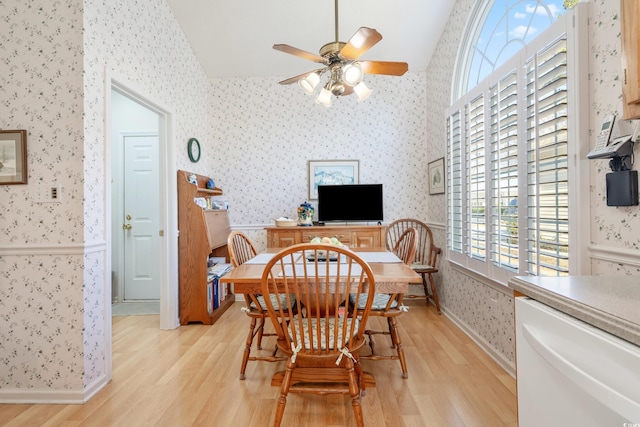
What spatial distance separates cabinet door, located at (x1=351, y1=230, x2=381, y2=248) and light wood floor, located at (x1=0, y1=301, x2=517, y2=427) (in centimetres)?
124

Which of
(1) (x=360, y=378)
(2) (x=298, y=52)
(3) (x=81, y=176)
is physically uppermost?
(2) (x=298, y=52)

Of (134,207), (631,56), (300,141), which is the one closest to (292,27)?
(300,141)

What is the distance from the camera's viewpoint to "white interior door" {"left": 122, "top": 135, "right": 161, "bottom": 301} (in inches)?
160

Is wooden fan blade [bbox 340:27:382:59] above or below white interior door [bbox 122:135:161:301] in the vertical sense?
above

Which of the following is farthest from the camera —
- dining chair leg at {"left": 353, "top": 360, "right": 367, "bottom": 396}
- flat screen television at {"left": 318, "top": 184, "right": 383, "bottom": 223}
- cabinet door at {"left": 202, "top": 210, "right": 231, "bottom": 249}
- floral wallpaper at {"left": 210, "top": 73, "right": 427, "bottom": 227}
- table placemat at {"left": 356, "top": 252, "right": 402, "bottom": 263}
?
floral wallpaper at {"left": 210, "top": 73, "right": 427, "bottom": 227}

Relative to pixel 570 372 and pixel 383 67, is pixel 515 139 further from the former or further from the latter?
pixel 570 372

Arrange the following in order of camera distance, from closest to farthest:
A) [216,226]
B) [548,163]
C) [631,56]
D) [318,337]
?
[631,56], [318,337], [548,163], [216,226]

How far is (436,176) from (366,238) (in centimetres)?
107

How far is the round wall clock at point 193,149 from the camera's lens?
140 inches

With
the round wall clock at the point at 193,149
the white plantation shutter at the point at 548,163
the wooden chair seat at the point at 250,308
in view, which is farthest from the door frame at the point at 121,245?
the white plantation shutter at the point at 548,163

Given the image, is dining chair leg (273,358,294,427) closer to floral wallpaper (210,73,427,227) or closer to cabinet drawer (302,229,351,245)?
cabinet drawer (302,229,351,245)

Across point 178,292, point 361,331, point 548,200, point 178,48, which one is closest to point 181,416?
point 361,331

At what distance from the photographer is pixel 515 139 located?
2121 mm

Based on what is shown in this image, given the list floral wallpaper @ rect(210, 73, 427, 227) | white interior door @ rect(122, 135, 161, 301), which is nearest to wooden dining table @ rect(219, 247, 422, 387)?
floral wallpaper @ rect(210, 73, 427, 227)
